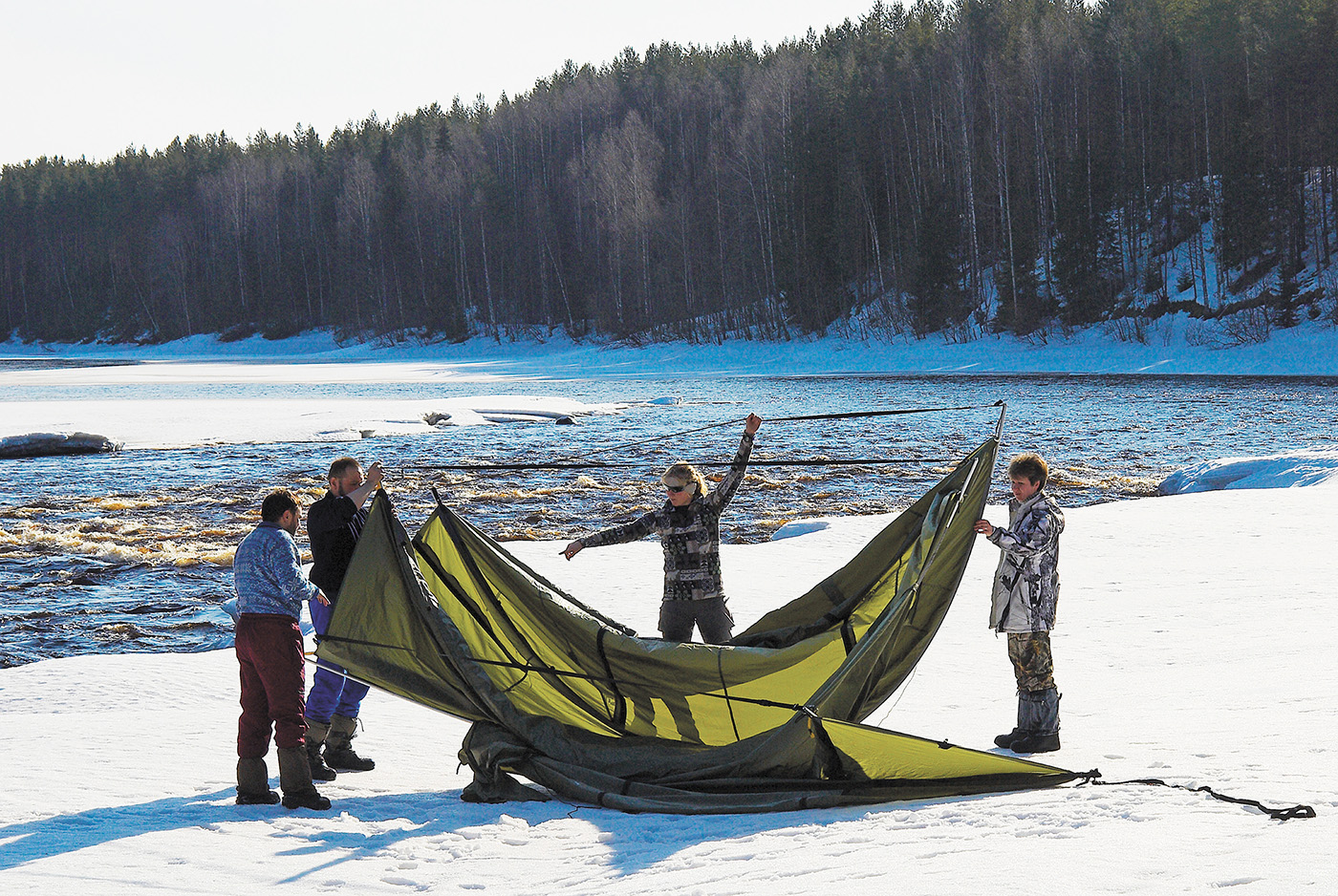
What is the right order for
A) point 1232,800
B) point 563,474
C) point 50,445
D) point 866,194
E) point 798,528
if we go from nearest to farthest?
point 1232,800 → point 798,528 → point 563,474 → point 50,445 → point 866,194

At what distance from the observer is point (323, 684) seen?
5.75 meters

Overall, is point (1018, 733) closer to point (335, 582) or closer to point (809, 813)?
point (809, 813)

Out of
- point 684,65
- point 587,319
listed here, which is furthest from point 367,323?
point 684,65

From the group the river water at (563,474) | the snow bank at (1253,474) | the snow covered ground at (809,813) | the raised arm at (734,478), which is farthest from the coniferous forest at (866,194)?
the raised arm at (734,478)

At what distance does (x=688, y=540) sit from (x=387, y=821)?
6.47 feet

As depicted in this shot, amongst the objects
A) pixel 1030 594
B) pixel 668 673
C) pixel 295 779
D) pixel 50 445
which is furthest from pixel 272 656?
pixel 50 445

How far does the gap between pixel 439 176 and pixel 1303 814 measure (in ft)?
225

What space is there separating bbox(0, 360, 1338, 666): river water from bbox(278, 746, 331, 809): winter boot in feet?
5.01

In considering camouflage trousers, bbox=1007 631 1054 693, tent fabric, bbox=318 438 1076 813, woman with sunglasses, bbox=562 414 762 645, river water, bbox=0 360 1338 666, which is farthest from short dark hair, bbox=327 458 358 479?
camouflage trousers, bbox=1007 631 1054 693

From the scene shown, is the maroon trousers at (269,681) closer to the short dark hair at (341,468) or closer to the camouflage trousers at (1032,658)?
the short dark hair at (341,468)

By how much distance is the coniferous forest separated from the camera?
38.0m

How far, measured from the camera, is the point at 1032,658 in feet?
18.3

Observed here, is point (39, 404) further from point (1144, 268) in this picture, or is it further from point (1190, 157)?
point (1190, 157)

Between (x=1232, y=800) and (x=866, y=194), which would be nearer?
(x=1232, y=800)
